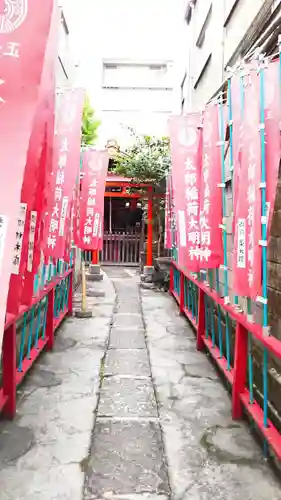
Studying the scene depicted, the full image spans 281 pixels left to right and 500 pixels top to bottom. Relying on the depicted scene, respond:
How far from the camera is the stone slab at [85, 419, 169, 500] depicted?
10.1 ft

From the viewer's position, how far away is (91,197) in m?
8.74

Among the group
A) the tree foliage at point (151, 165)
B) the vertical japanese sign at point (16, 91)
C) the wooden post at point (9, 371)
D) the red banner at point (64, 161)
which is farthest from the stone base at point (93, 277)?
the vertical japanese sign at point (16, 91)

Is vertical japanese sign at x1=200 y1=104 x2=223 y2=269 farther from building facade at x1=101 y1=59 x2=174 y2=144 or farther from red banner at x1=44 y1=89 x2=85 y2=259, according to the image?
building facade at x1=101 y1=59 x2=174 y2=144

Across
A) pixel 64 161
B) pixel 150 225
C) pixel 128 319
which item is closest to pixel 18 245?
pixel 64 161

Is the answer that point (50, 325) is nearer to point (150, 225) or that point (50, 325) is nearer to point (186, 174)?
point (186, 174)

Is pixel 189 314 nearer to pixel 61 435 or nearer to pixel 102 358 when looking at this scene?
pixel 102 358

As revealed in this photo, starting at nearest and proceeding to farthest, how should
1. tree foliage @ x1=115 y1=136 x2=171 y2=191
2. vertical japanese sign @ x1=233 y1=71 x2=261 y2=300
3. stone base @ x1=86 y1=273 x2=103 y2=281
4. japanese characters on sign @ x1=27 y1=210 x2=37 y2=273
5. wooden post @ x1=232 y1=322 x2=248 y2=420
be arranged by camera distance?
1. vertical japanese sign @ x1=233 y1=71 x2=261 y2=300
2. japanese characters on sign @ x1=27 y1=210 x2=37 y2=273
3. wooden post @ x1=232 y1=322 x2=248 y2=420
4. tree foliage @ x1=115 y1=136 x2=171 y2=191
5. stone base @ x1=86 y1=273 x2=103 y2=281

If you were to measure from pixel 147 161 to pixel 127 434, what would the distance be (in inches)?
392

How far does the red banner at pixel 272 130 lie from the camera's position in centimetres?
322

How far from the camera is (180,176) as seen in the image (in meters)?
6.43

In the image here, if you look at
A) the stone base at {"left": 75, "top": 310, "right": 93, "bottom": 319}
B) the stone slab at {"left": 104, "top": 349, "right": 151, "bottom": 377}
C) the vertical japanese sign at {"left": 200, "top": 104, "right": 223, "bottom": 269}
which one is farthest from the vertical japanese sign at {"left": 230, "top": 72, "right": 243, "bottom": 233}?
the stone base at {"left": 75, "top": 310, "right": 93, "bottom": 319}

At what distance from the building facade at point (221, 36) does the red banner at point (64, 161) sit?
1.91 metres

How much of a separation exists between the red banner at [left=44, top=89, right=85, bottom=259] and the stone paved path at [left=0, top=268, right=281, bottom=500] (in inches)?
67.3

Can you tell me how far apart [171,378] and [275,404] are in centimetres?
206
